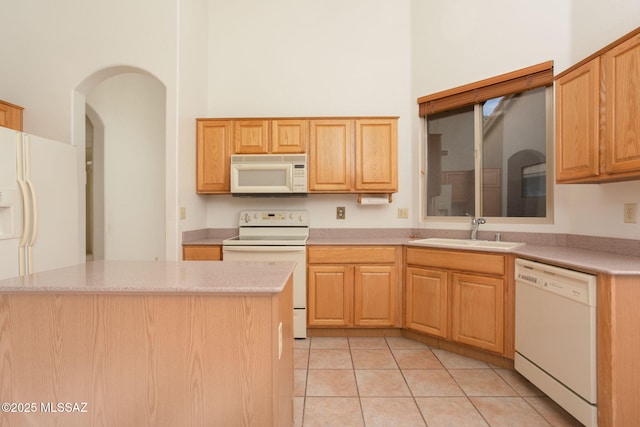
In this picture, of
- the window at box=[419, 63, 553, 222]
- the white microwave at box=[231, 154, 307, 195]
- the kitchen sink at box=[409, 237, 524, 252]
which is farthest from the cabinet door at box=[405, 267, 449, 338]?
the white microwave at box=[231, 154, 307, 195]

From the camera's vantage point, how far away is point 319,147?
3209 millimetres

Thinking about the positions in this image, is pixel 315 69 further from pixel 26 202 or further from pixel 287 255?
pixel 26 202

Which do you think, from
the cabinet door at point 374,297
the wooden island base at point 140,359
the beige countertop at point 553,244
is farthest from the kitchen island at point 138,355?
the cabinet door at point 374,297

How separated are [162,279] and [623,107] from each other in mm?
2500

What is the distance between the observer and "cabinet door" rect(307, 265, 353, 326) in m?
2.95

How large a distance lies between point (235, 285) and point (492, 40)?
312cm

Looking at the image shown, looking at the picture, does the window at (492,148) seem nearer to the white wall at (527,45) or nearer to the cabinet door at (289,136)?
the white wall at (527,45)

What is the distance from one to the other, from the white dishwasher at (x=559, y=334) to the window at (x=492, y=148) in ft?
2.90

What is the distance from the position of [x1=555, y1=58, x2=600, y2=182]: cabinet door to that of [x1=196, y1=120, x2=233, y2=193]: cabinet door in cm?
277

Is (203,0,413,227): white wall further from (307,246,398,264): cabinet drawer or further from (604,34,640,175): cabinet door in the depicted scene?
(604,34,640,175): cabinet door

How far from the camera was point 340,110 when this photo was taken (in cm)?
350

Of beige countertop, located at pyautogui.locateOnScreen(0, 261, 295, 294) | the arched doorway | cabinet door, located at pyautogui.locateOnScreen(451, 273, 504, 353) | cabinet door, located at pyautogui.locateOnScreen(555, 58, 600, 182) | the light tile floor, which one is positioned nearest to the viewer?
beige countertop, located at pyautogui.locateOnScreen(0, 261, 295, 294)

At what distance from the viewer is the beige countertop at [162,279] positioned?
117 cm

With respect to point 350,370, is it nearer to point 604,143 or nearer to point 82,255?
point 604,143
